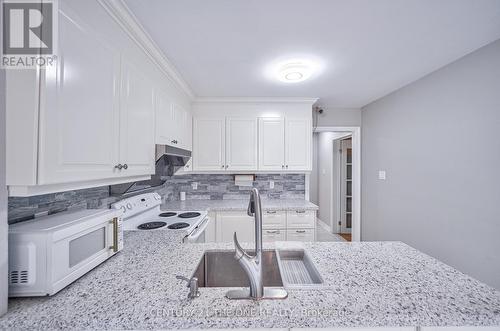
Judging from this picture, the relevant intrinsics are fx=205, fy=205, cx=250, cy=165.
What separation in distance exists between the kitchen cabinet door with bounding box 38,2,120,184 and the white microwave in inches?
8.6

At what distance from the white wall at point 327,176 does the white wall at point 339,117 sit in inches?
18.3

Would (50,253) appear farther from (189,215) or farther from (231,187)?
(231,187)

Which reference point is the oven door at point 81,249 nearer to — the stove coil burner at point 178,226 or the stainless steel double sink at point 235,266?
the stainless steel double sink at point 235,266


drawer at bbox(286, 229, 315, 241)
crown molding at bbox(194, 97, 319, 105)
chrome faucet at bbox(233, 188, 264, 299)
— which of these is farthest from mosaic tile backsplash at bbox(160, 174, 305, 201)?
chrome faucet at bbox(233, 188, 264, 299)

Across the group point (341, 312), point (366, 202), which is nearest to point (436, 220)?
point (366, 202)

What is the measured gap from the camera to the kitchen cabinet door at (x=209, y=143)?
2.99 metres

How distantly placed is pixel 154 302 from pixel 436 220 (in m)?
2.60

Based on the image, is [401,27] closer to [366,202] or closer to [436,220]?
[436,220]

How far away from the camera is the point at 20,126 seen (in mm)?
733

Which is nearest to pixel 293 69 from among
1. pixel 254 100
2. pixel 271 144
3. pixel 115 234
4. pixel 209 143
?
pixel 254 100

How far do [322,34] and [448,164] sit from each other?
172 cm

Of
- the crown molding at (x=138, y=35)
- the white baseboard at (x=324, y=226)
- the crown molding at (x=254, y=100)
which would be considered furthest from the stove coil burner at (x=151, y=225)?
the white baseboard at (x=324, y=226)

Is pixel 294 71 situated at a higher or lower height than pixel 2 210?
higher

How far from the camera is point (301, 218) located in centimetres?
278
